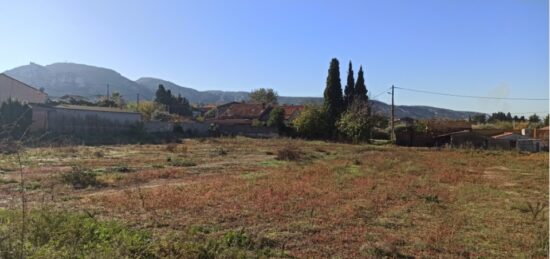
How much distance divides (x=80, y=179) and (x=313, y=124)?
125ft

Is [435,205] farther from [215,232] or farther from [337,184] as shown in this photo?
[215,232]

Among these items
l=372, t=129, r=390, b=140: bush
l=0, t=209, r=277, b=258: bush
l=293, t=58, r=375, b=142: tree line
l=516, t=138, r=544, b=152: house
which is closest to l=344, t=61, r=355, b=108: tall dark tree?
l=293, t=58, r=375, b=142: tree line

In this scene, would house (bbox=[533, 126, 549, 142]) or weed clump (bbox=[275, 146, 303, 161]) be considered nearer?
weed clump (bbox=[275, 146, 303, 161])

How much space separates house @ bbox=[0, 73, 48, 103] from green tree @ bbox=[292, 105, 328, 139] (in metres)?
29.5

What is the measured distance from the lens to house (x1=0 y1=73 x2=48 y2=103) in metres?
48.0

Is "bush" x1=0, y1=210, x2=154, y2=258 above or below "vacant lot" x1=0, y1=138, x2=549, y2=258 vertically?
above

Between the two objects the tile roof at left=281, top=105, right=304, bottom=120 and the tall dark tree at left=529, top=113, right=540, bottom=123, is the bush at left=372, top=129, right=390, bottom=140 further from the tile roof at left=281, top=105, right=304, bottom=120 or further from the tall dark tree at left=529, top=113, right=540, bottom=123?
the tall dark tree at left=529, top=113, right=540, bottom=123

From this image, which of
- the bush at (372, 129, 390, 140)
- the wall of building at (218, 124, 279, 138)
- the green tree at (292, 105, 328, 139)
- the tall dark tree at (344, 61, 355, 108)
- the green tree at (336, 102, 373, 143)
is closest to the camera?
the green tree at (336, 102, 373, 143)

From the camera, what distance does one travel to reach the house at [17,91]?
48.0m

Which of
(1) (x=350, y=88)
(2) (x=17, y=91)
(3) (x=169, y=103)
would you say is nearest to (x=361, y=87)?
(1) (x=350, y=88)

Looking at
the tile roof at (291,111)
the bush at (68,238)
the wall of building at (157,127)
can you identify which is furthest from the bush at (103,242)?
the tile roof at (291,111)

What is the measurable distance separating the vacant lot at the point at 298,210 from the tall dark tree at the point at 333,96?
33.6 meters

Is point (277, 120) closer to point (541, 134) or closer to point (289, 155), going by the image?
point (541, 134)

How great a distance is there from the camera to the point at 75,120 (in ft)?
134
